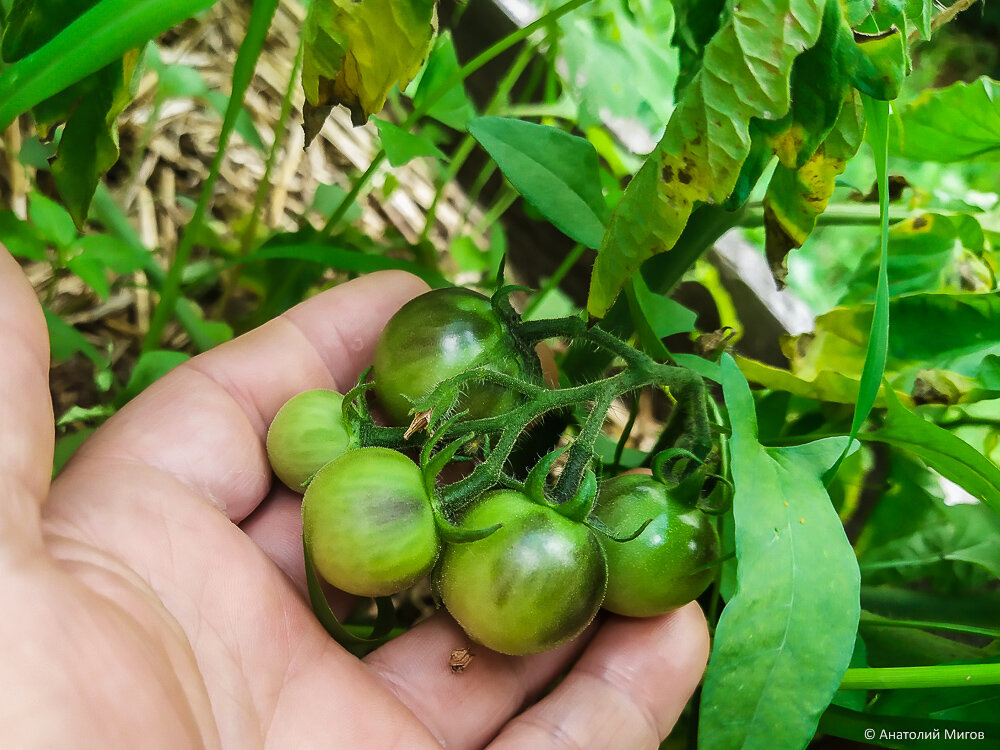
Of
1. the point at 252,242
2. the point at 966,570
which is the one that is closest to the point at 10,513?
the point at 252,242

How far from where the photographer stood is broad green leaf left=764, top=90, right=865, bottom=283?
63 cm

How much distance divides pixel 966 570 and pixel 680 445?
0.53 m

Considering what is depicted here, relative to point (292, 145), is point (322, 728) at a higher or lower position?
lower

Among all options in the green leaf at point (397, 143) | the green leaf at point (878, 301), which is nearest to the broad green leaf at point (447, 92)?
the green leaf at point (397, 143)

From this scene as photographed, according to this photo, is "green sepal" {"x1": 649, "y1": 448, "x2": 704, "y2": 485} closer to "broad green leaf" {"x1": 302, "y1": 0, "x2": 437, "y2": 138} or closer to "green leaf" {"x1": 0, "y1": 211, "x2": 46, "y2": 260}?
"broad green leaf" {"x1": 302, "y1": 0, "x2": 437, "y2": 138}

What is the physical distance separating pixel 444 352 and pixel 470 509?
159 millimetres

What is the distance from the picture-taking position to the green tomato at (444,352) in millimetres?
792

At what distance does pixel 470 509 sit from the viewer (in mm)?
736

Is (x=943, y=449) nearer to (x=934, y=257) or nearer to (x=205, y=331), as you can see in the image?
(x=934, y=257)

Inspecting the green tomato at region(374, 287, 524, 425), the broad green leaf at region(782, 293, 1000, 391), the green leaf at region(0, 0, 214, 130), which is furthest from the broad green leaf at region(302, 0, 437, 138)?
the broad green leaf at region(782, 293, 1000, 391)

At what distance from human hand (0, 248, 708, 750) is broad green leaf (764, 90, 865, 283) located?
0.41 m

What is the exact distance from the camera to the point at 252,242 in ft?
4.54

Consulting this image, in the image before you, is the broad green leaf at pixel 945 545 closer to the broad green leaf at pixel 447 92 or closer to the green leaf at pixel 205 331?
the broad green leaf at pixel 447 92

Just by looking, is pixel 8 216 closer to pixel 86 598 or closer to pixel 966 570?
Answer: pixel 86 598
